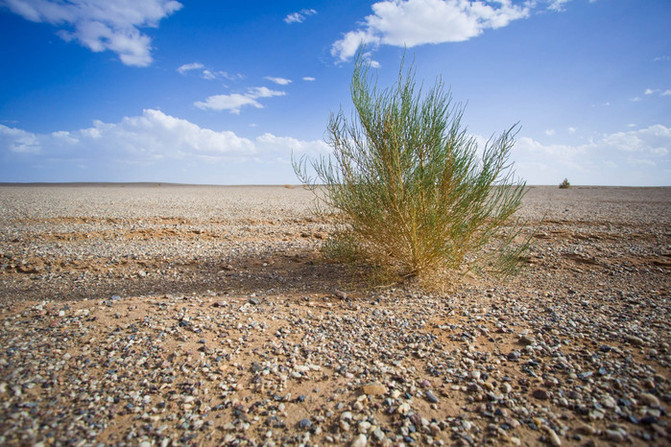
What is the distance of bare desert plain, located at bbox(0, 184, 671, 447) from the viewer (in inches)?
88.3

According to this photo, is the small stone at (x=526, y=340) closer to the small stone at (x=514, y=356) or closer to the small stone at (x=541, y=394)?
the small stone at (x=514, y=356)

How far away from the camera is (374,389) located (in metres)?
2.62

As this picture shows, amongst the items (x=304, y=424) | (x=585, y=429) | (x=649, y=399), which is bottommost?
(x=304, y=424)

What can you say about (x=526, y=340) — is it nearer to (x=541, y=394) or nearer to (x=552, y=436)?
(x=541, y=394)

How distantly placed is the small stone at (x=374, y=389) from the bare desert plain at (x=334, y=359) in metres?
0.01

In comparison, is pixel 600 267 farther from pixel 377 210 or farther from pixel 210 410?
pixel 210 410

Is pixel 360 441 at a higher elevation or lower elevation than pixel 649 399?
lower

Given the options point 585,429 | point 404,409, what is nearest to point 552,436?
point 585,429

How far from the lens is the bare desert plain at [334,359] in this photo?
7.36 ft

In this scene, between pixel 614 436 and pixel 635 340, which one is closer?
pixel 614 436

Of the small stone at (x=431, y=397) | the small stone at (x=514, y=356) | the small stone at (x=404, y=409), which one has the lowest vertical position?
the small stone at (x=404, y=409)

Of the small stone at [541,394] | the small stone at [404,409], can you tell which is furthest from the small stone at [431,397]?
the small stone at [541,394]

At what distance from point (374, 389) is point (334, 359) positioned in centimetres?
56

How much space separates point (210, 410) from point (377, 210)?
10.6 feet
